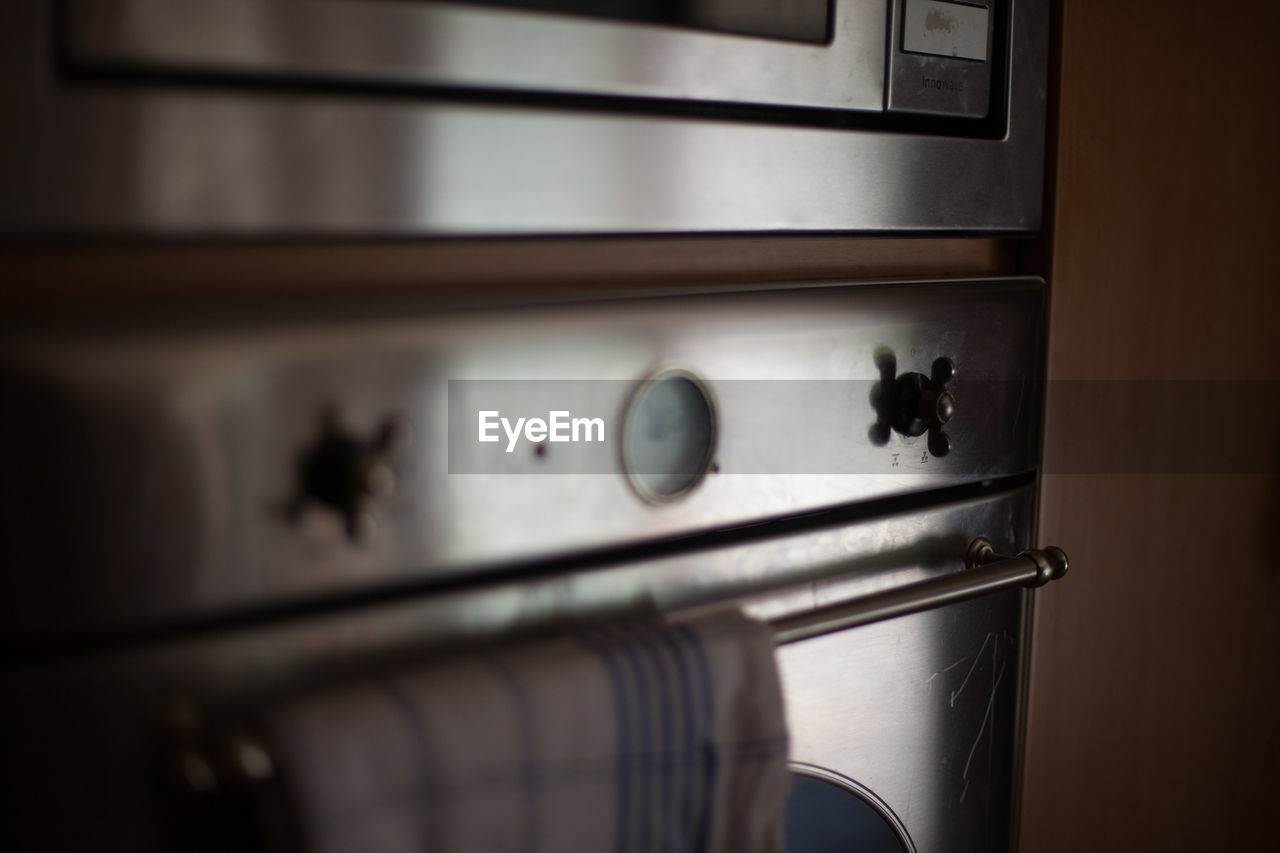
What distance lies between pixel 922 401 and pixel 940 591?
101 millimetres

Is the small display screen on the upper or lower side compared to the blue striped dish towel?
upper

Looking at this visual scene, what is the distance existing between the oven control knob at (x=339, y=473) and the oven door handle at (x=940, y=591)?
20 centimetres

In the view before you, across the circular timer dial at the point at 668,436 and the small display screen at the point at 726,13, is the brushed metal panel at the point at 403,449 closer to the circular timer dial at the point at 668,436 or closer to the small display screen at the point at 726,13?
the circular timer dial at the point at 668,436

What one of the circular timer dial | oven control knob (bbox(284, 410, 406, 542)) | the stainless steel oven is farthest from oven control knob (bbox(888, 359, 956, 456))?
oven control knob (bbox(284, 410, 406, 542))

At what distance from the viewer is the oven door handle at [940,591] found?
1.60ft

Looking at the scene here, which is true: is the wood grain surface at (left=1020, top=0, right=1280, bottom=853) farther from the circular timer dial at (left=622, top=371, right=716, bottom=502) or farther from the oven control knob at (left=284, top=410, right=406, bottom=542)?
the oven control knob at (left=284, top=410, right=406, bottom=542)

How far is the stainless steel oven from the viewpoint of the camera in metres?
0.34

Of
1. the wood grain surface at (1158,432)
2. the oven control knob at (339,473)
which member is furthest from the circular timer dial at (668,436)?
the wood grain surface at (1158,432)

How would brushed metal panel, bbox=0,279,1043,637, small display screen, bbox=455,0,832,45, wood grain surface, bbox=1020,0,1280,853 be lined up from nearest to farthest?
brushed metal panel, bbox=0,279,1043,637, small display screen, bbox=455,0,832,45, wood grain surface, bbox=1020,0,1280,853

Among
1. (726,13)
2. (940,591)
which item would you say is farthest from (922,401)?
(726,13)

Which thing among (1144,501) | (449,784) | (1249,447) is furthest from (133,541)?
(1249,447)

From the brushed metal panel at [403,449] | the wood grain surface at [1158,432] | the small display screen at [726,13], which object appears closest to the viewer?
the brushed metal panel at [403,449]

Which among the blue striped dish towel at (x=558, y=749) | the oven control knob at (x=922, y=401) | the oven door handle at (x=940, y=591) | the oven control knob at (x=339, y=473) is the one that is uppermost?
the oven control knob at (x=922, y=401)

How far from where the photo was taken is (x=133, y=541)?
347 millimetres
